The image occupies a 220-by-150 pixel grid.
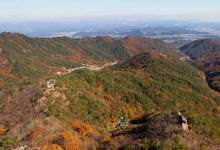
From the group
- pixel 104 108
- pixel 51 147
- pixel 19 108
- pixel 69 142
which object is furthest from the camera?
pixel 104 108

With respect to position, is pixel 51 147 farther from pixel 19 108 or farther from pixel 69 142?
pixel 19 108

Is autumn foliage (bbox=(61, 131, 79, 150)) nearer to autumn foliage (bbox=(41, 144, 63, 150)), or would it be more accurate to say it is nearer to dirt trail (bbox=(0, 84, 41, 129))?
autumn foliage (bbox=(41, 144, 63, 150))

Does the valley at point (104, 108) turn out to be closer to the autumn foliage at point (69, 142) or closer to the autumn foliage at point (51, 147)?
the autumn foliage at point (69, 142)

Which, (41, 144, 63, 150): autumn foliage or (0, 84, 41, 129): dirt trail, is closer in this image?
(41, 144, 63, 150): autumn foliage

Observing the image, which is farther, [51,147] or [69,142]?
[69,142]

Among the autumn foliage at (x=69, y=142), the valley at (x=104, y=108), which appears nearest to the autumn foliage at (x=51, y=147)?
the valley at (x=104, y=108)

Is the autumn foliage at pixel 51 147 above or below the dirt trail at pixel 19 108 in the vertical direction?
above

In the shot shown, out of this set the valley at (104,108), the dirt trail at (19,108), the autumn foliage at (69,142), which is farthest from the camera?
the dirt trail at (19,108)

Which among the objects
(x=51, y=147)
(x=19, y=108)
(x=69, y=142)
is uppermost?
(x=51, y=147)

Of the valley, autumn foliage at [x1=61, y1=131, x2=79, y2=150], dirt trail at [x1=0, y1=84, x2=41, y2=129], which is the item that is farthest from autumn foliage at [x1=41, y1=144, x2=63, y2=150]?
dirt trail at [x1=0, y1=84, x2=41, y2=129]

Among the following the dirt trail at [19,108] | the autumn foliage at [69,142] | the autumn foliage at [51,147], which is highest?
the autumn foliage at [51,147]

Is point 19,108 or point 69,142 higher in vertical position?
point 69,142

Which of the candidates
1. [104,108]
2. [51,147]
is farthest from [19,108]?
[51,147]
